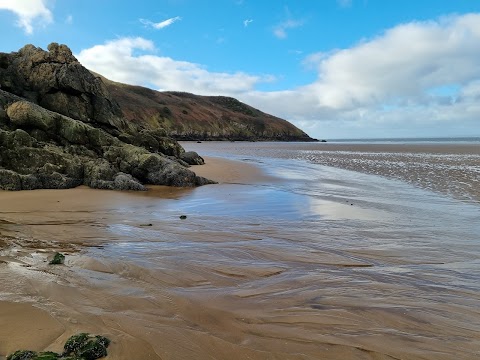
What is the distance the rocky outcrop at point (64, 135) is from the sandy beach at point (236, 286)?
3926 mm

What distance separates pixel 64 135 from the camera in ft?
46.9

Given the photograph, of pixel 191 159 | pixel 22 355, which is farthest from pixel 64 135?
pixel 22 355

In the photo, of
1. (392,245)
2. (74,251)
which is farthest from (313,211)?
(74,251)

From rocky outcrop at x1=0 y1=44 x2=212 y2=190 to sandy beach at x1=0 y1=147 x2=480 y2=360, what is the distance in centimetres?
393

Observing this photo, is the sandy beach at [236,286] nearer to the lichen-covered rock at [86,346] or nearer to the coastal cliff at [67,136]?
the lichen-covered rock at [86,346]

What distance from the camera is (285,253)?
19.6 ft

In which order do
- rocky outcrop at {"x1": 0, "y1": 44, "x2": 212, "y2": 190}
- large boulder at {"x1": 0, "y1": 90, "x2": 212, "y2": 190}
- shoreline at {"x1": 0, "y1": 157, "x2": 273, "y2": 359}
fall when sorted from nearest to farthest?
shoreline at {"x1": 0, "y1": 157, "x2": 273, "y2": 359}
large boulder at {"x1": 0, "y1": 90, "x2": 212, "y2": 190}
rocky outcrop at {"x1": 0, "y1": 44, "x2": 212, "y2": 190}

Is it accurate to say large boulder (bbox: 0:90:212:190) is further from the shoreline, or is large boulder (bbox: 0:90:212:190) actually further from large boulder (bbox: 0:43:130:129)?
large boulder (bbox: 0:43:130:129)

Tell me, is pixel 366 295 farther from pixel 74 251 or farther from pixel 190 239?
pixel 74 251

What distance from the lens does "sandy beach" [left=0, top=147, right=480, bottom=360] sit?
3.19 meters

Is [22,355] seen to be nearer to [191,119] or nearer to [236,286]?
[236,286]

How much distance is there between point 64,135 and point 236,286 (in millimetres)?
12535

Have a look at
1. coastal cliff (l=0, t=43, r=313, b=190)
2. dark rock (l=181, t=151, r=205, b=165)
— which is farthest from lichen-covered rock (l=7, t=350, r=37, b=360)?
dark rock (l=181, t=151, r=205, b=165)

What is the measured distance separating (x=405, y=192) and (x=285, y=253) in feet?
31.7
